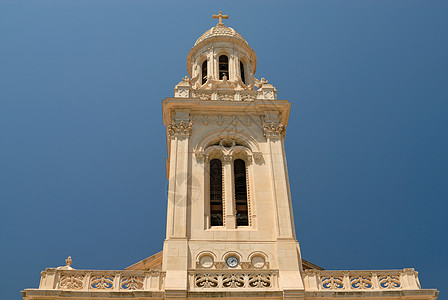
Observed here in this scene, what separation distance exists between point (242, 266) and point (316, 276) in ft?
10.6

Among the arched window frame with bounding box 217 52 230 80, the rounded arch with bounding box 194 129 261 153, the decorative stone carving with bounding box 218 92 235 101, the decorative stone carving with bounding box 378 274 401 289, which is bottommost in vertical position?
the decorative stone carving with bounding box 378 274 401 289

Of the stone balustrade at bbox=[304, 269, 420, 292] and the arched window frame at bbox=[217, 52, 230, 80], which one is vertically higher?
the arched window frame at bbox=[217, 52, 230, 80]

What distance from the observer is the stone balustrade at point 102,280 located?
20.7 meters

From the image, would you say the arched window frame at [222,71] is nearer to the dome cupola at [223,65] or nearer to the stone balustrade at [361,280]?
the dome cupola at [223,65]

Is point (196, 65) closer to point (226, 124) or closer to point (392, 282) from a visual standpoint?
point (226, 124)

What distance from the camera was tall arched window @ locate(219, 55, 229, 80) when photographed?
32616 millimetres

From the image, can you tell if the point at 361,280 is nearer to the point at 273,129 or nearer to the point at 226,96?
the point at 273,129

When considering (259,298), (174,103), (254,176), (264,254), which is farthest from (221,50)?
(259,298)

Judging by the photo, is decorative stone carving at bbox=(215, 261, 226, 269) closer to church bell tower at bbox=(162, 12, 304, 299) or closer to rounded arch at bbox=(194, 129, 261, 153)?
church bell tower at bbox=(162, 12, 304, 299)

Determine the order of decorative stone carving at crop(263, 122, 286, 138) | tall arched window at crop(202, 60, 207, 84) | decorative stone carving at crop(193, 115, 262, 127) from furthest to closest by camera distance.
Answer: tall arched window at crop(202, 60, 207, 84) → decorative stone carving at crop(193, 115, 262, 127) → decorative stone carving at crop(263, 122, 286, 138)

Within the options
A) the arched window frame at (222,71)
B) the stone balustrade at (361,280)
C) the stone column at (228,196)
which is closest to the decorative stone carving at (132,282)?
the stone column at (228,196)

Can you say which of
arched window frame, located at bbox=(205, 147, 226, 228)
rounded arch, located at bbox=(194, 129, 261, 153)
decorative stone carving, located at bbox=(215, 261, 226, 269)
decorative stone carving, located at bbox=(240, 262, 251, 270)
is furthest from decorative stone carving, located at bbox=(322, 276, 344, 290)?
rounded arch, located at bbox=(194, 129, 261, 153)

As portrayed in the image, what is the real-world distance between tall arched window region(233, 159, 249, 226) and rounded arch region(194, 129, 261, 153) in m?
1.01

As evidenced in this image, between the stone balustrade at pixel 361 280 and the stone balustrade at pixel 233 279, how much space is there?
160 cm
